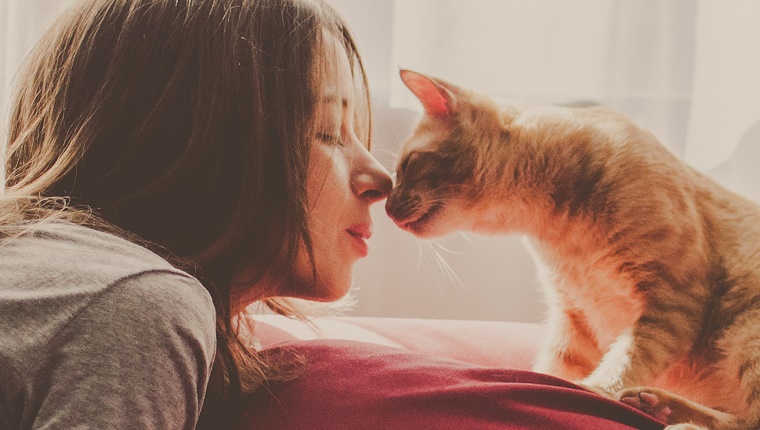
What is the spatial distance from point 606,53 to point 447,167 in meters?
0.73

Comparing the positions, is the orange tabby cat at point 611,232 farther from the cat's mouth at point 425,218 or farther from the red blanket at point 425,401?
the red blanket at point 425,401

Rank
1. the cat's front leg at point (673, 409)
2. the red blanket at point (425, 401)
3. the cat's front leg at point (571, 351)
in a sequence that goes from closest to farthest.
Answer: the red blanket at point (425, 401) → the cat's front leg at point (673, 409) → the cat's front leg at point (571, 351)

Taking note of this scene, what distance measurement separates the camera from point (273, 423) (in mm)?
803

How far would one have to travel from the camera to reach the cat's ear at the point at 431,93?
1311 mm

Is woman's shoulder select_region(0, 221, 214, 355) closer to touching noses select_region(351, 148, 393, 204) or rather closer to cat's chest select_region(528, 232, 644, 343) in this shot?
touching noses select_region(351, 148, 393, 204)

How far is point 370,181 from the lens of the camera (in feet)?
3.40

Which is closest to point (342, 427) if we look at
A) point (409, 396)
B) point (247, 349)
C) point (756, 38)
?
point (409, 396)

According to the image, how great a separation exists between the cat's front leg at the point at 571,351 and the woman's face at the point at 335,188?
45 centimetres

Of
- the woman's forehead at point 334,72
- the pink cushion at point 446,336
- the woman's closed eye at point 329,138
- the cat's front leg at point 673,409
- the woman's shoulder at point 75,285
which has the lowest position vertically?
the pink cushion at point 446,336

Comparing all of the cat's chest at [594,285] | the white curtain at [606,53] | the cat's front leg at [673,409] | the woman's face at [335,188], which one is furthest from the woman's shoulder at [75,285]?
the white curtain at [606,53]

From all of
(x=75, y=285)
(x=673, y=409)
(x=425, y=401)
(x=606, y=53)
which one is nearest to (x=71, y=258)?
(x=75, y=285)

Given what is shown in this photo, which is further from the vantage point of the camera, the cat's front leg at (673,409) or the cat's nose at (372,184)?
the cat's nose at (372,184)

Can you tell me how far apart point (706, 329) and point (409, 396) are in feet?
1.75

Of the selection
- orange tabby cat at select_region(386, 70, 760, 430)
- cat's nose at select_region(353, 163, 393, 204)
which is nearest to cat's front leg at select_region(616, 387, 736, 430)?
orange tabby cat at select_region(386, 70, 760, 430)
